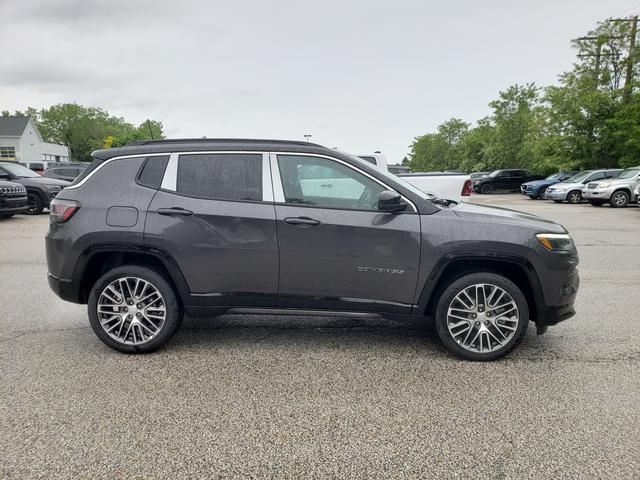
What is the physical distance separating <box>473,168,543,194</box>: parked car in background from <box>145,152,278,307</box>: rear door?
32207mm

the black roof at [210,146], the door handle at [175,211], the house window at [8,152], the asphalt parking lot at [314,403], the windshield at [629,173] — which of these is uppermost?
the house window at [8,152]

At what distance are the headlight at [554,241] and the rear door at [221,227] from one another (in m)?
2.17

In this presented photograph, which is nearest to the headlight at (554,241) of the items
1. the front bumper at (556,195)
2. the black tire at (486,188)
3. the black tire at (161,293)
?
the black tire at (161,293)

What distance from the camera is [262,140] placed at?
165 inches

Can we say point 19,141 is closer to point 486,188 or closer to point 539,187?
point 486,188

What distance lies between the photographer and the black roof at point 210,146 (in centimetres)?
410

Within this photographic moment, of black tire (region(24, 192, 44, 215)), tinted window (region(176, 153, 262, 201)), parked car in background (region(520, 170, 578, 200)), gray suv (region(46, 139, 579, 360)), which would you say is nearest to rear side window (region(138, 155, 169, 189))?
gray suv (region(46, 139, 579, 360))

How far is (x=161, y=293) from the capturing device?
158 inches

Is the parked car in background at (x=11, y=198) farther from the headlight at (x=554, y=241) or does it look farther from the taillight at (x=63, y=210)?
the headlight at (x=554, y=241)

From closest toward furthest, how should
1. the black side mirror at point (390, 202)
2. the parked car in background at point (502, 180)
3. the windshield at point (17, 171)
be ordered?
1. the black side mirror at point (390, 202)
2. the windshield at point (17, 171)
3. the parked car in background at point (502, 180)

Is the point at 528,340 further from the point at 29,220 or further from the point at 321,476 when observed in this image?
the point at 29,220

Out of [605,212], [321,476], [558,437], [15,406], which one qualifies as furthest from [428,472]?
[605,212]

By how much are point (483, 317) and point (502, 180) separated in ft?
107

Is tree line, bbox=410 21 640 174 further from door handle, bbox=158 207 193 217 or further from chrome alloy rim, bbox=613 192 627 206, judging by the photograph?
door handle, bbox=158 207 193 217
